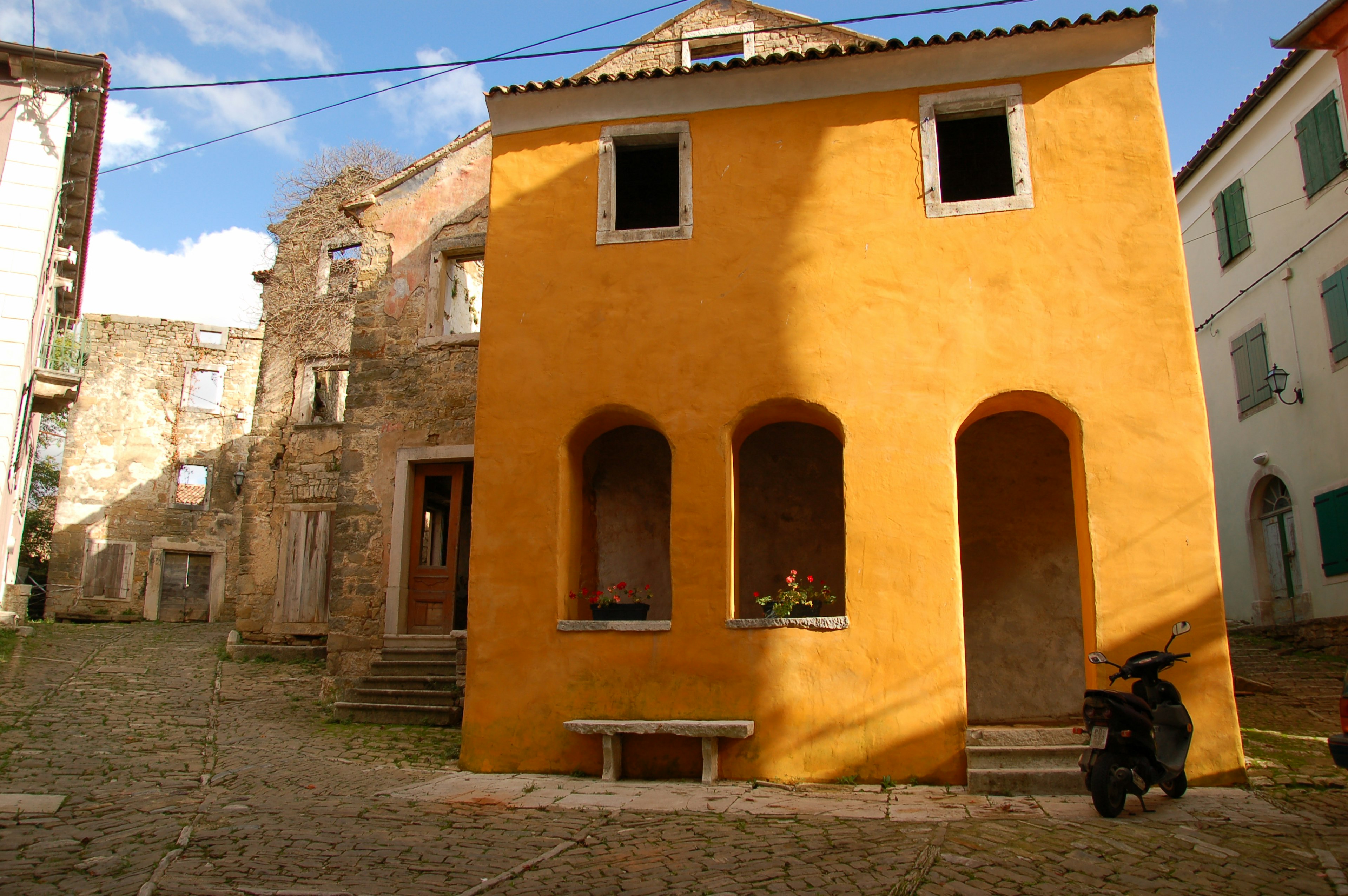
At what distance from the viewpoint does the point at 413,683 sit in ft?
36.4

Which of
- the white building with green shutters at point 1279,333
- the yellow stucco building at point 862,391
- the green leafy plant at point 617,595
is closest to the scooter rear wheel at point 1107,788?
the yellow stucco building at point 862,391

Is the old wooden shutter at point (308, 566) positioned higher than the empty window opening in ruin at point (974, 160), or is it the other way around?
the empty window opening in ruin at point (974, 160)

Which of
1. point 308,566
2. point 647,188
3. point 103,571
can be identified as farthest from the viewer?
point 103,571

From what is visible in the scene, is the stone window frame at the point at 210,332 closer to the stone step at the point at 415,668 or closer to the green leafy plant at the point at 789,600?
the stone step at the point at 415,668

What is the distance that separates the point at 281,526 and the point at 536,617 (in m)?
9.69

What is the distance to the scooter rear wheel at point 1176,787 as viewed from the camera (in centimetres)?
650

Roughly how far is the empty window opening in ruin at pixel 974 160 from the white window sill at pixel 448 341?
20.1 feet

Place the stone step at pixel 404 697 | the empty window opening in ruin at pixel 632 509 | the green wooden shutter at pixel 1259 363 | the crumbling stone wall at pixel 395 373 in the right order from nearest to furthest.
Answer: the empty window opening in ruin at pixel 632 509 < the stone step at pixel 404 697 < the crumbling stone wall at pixel 395 373 < the green wooden shutter at pixel 1259 363

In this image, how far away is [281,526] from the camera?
643 inches

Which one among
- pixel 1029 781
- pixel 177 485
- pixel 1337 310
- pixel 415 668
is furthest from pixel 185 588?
pixel 1337 310

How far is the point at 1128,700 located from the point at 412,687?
7.82m

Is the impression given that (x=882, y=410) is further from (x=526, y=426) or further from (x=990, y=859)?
(x=990, y=859)

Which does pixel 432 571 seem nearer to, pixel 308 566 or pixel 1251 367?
pixel 308 566

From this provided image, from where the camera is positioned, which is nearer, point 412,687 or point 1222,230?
point 412,687
